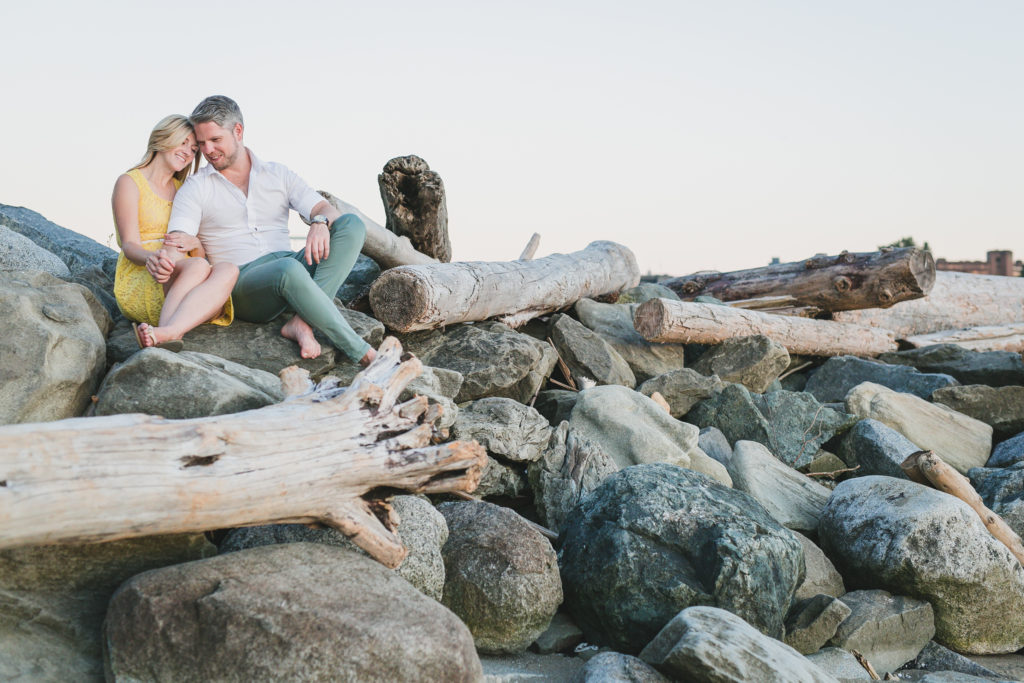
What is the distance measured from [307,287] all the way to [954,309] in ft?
32.8

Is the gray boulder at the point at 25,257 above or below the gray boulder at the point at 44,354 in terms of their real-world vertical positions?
above

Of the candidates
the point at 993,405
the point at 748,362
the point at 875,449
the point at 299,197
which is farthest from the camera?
the point at 748,362

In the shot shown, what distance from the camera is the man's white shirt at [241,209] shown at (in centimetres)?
543

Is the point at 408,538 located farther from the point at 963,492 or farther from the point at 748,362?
the point at 748,362

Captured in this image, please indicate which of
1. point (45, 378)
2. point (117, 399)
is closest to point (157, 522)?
point (117, 399)

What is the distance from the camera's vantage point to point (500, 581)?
4301mm

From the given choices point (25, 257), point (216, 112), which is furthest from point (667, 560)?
point (25, 257)

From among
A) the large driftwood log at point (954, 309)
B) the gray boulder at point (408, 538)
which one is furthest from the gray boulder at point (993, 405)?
the gray boulder at point (408, 538)

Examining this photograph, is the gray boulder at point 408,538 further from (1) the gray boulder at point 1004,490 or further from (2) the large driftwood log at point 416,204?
(1) the gray boulder at point 1004,490

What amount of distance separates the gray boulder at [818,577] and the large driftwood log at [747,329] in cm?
344

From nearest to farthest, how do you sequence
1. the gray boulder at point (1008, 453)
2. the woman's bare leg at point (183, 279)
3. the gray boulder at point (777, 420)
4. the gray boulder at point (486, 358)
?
the woman's bare leg at point (183, 279)
the gray boulder at point (486, 358)
the gray boulder at point (777, 420)
the gray boulder at point (1008, 453)

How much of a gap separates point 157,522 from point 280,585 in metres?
0.51

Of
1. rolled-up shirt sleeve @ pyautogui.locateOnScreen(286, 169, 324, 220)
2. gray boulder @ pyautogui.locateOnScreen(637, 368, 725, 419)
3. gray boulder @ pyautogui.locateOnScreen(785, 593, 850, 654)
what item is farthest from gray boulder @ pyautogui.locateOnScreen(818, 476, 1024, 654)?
rolled-up shirt sleeve @ pyautogui.locateOnScreen(286, 169, 324, 220)

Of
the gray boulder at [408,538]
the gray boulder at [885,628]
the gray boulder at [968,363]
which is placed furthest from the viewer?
the gray boulder at [968,363]
